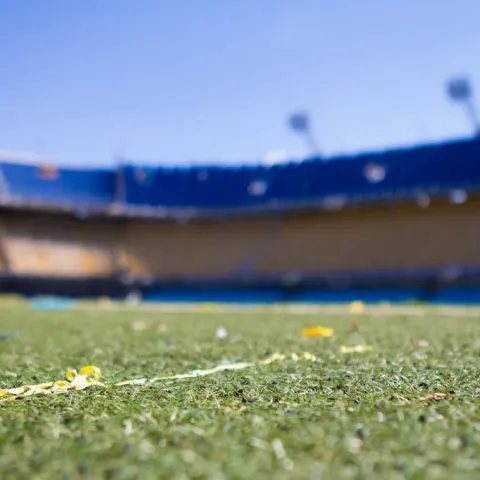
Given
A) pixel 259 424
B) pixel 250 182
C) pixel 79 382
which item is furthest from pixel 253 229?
pixel 259 424

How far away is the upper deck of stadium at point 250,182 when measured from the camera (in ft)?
71.9

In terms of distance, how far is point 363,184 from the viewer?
2348 centimetres

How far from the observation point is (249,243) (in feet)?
84.4

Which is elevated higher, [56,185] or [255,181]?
[56,185]

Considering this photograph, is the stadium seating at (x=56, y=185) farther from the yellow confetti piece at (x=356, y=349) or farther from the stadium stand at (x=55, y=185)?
the yellow confetti piece at (x=356, y=349)

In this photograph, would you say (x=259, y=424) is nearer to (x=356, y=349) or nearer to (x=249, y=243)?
(x=356, y=349)

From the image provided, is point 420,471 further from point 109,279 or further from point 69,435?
point 109,279

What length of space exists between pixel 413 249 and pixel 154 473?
21.7 meters

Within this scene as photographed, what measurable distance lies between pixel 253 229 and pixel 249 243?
2.06ft

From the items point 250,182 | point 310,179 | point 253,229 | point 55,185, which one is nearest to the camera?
point 310,179

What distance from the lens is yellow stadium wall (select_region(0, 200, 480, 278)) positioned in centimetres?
2181

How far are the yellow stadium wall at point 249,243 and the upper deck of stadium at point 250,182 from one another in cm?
86

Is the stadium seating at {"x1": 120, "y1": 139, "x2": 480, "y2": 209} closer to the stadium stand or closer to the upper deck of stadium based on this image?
the upper deck of stadium

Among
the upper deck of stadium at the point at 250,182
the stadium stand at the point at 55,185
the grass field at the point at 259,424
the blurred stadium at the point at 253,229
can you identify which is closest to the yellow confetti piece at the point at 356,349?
the grass field at the point at 259,424
